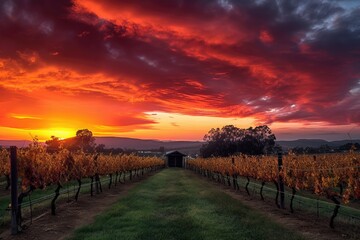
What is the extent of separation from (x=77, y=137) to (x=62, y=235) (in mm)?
157170

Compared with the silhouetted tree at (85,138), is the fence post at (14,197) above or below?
below

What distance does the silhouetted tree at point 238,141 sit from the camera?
115688mm

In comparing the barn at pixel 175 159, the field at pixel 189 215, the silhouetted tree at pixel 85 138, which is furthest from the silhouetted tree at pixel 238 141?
the field at pixel 189 215

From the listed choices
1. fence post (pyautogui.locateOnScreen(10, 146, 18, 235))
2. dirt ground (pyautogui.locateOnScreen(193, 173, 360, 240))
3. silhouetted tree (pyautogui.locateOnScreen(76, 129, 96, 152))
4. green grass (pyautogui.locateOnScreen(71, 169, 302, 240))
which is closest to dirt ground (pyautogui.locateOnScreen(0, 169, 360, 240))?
dirt ground (pyautogui.locateOnScreen(193, 173, 360, 240))

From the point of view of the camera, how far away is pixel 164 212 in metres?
16.8

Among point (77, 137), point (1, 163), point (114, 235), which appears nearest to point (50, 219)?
point (114, 235)

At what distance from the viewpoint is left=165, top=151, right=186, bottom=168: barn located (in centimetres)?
11469

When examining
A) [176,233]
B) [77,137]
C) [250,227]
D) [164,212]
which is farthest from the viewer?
[77,137]

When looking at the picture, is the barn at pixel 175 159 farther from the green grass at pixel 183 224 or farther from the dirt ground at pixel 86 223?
the green grass at pixel 183 224

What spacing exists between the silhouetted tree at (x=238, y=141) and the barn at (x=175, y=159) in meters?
9.88

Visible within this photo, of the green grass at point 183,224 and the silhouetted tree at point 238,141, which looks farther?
the silhouetted tree at point 238,141

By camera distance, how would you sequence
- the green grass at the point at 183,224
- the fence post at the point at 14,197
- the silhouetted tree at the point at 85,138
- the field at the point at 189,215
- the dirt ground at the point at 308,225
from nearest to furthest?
the green grass at the point at 183,224 < the dirt ground at the point at 308,225 < the field at the point at 189,215 < the fence post at the point at 14,197 < the silhouetted tree at the point at 85,138

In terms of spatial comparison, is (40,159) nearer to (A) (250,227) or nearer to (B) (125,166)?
(A) (250,227)

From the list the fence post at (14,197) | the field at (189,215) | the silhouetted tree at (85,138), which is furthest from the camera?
the silhouetted tree at (85,138)
